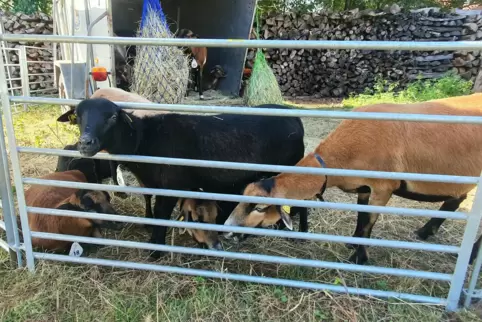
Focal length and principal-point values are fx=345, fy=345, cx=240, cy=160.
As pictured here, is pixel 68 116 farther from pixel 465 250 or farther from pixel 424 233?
pixel 424 233

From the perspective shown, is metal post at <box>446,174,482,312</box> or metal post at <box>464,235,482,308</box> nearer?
metal post at <box>446,174,482,312</box>

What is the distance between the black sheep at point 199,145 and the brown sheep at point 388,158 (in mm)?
638

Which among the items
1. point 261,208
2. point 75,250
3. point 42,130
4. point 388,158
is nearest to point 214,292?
point 261,208

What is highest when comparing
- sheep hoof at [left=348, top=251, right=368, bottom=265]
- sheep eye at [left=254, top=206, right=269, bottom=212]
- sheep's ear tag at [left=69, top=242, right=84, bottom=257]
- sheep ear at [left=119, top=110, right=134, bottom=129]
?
sheep ear at [left=119, top=110, right=134, bottom=129]

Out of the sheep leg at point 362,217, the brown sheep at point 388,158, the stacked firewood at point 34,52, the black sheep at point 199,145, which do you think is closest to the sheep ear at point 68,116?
the black sheep at point 199,145

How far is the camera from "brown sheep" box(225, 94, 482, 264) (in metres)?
2.96

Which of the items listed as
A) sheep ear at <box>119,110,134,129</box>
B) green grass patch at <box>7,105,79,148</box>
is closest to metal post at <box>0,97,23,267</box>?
sheep ear at <box>119,110,134,129</box>

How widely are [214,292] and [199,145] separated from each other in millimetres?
1386

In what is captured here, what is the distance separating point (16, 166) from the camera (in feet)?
8.95

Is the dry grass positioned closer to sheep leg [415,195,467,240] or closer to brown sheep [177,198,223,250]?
brown sheep [177,198,223,250]

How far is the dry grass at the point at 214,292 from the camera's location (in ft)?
8.48

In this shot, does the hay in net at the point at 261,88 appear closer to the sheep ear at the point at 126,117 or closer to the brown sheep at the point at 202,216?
the brown sheep at the point at 202,216

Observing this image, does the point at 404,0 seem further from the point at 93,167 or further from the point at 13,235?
the point at 13,235

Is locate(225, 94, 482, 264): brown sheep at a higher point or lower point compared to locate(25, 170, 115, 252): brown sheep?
higher
